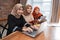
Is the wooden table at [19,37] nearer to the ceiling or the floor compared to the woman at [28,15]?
nearer to the floor

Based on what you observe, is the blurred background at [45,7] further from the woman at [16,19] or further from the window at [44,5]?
the woman at [16,19]

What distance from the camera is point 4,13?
12.3ft

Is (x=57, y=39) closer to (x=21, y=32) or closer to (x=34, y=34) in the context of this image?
(x=34, y=34)

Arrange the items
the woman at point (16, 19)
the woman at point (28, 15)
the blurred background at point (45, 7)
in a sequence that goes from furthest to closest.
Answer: the blurred background at point (45, 7) < the woman at point (28, 15) < the woman at point (16, 19)

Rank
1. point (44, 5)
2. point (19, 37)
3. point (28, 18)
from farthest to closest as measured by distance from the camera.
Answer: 1. point (44, 5)
2. point (28, 18)
3. point (19, 37)

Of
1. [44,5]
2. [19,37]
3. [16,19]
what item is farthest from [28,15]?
[44,5]

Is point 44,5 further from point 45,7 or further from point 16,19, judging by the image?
point 16,19

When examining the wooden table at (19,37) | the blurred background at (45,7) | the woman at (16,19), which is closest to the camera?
the wooden table at (19,37)

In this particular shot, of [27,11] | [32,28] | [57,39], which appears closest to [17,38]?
[32,28]

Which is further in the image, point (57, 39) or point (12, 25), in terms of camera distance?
point (12, 25)

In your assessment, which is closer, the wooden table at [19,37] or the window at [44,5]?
the wooden table at [19,37]

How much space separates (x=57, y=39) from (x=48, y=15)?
1.89 m

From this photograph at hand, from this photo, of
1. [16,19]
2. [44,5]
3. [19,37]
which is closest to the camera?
[19,37]

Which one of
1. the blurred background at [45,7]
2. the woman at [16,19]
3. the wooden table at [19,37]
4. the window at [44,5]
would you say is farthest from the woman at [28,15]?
the window at [44,5]
